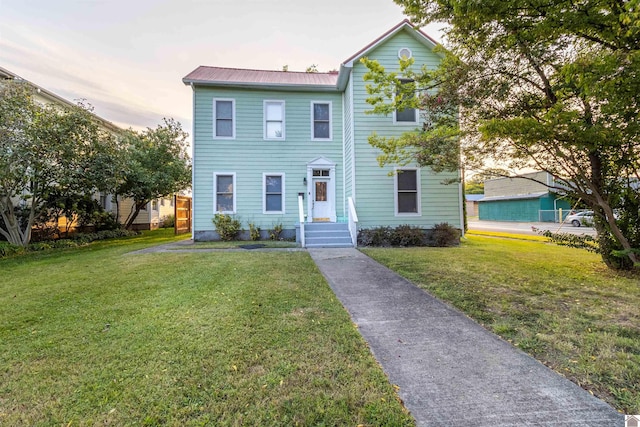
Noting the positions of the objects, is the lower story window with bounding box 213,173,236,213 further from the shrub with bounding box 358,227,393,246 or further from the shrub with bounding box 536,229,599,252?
the shrub with bounding box 536,229,599,252

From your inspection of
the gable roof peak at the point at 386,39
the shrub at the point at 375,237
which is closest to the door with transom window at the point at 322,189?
the shrub at the point at 375,237

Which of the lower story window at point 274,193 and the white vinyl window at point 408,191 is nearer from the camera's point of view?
the white vinyl window at point 408,191

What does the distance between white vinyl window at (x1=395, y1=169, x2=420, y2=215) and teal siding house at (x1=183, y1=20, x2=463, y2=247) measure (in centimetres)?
4

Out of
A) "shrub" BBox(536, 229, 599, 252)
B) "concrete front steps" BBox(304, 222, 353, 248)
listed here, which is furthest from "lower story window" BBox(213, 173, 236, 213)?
"shrub" BBox(536, 229, 599, 252)

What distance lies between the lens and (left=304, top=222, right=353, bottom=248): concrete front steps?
9.05 metres

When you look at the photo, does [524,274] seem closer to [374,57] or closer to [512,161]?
[512,161]

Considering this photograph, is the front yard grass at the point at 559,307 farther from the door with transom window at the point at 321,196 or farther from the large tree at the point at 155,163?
the large tree at the point at 155,163

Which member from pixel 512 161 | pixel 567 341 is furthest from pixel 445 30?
pixel 567 341

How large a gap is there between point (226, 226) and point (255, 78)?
6013 millimetres

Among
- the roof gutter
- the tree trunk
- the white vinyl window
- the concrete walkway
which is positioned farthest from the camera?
the roof gutter

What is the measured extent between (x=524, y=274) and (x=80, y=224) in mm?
17439

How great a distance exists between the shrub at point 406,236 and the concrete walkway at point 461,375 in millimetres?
5474

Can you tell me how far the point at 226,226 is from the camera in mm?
10281

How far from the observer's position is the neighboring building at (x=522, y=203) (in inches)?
1018
